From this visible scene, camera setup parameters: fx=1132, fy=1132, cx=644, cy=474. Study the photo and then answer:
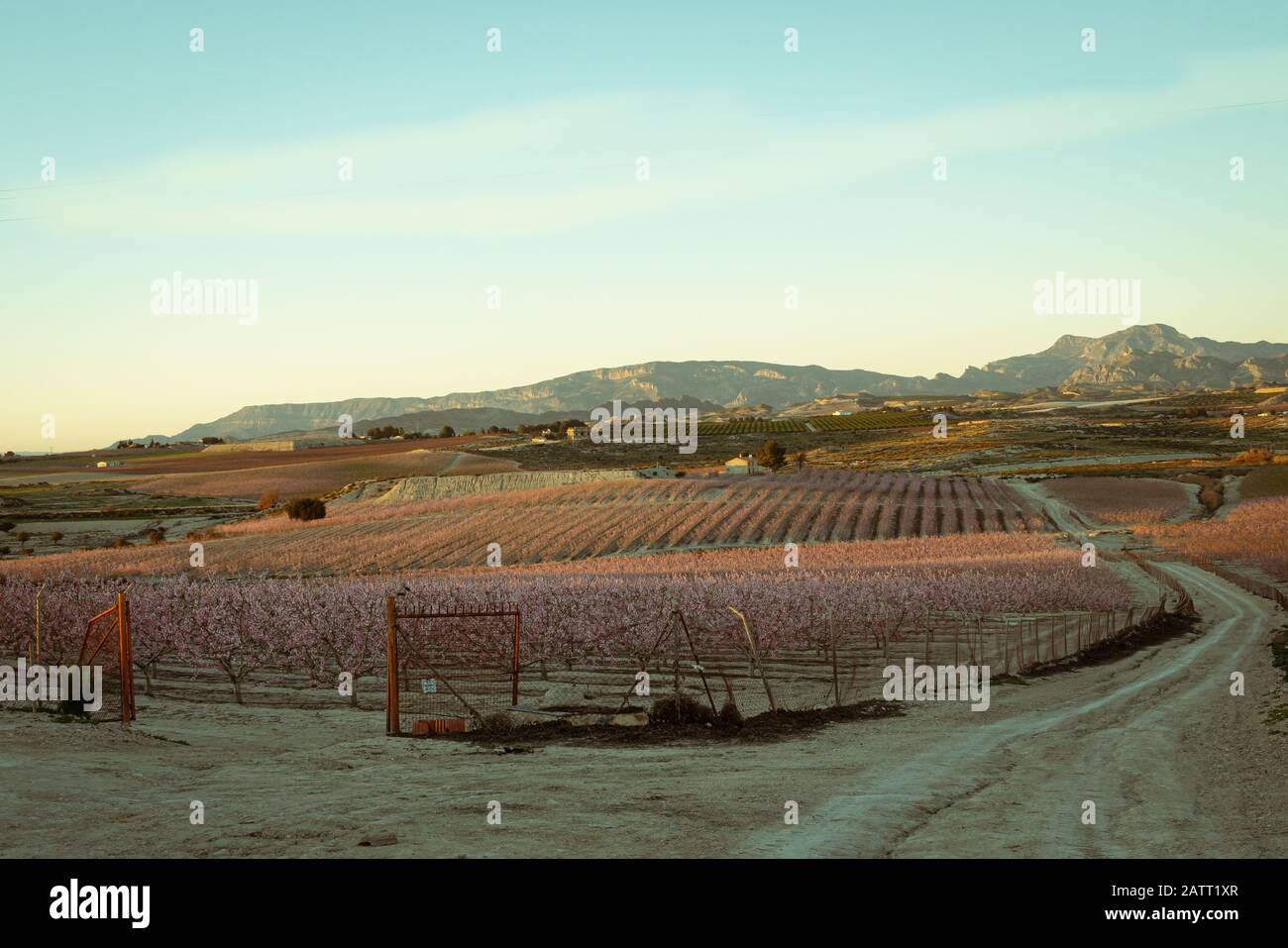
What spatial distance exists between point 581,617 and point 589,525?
44467 mm

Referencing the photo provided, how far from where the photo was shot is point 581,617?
3002 centimetres

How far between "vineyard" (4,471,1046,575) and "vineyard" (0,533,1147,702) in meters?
20.5

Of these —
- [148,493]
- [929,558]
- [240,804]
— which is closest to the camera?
[240,804]

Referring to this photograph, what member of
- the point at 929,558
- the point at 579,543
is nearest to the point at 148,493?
the point at 579,543

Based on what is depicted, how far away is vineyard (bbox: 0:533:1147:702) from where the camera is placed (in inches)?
1107

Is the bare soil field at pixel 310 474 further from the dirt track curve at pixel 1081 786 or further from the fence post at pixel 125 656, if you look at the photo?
the dirt track curve at pixel 1081 786

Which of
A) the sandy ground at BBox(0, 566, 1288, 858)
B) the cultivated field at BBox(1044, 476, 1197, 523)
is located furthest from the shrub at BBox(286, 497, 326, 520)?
the sandy ground at BBox(0, 566, 1288, 858)

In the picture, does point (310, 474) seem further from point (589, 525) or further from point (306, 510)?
point (589, 525)

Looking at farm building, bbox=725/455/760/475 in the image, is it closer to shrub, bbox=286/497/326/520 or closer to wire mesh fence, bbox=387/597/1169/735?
shrub, bbox=286/497/326/520

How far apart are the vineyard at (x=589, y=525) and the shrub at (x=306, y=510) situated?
0.91m

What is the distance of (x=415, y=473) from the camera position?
11675 centimetres

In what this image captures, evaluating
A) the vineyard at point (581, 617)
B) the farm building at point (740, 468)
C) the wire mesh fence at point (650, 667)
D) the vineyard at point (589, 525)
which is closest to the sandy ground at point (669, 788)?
the wire mesh fence at point (650, 667)
